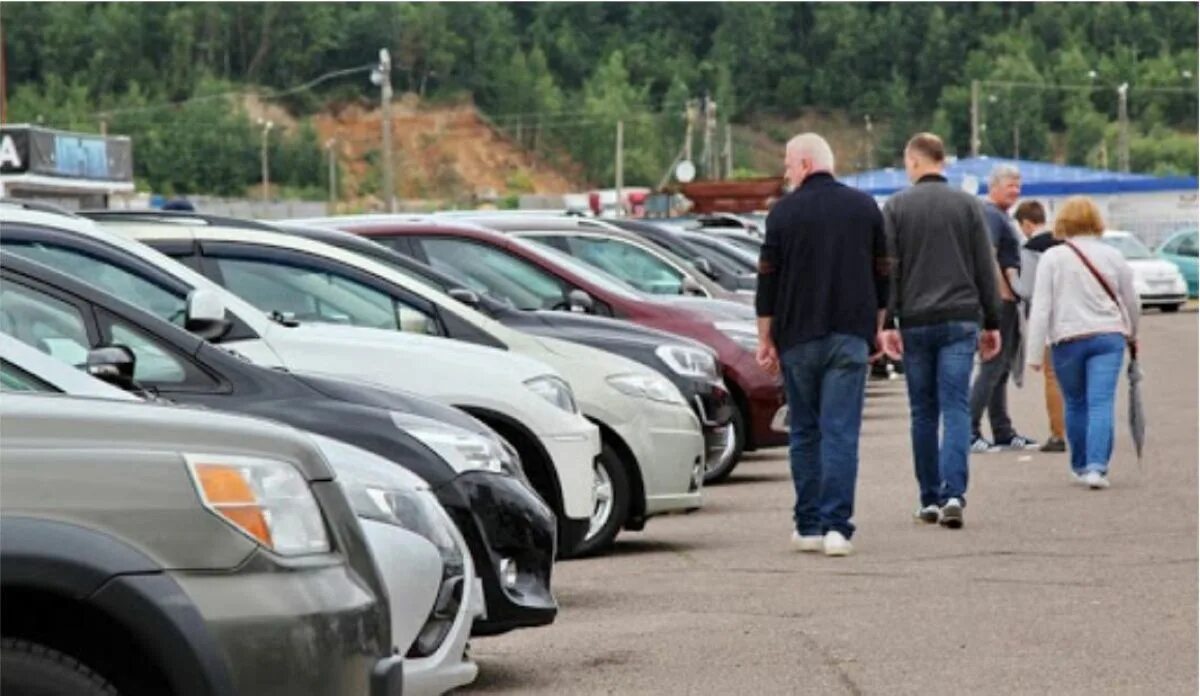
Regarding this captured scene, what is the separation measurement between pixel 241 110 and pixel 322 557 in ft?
499

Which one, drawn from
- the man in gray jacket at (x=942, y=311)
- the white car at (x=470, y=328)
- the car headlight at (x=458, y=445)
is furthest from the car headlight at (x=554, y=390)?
the man in gray jacket at (x=942, y=311)

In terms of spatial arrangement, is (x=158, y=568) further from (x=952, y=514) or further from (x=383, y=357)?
(x=952, y=514)

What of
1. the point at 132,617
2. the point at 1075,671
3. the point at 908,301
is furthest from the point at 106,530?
the point at 908,301

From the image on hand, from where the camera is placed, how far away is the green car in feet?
178

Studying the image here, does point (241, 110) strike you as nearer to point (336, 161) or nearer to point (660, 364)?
point (336, 161)

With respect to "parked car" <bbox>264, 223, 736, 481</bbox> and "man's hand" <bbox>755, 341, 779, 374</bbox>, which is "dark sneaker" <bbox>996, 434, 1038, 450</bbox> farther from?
"man's hand" <bbox>755, 341, 779, 374</bbox>

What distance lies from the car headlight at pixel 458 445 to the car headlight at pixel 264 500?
3.11 meters

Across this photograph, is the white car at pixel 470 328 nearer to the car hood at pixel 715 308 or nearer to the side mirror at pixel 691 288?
the car hood at pixel 715 308

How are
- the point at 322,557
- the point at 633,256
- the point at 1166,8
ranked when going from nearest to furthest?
the point at 322,557 → the point at 633,256 → the point at 1166,8

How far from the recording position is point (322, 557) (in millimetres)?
5457

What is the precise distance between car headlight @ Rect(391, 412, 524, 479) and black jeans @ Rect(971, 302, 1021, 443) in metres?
9.02

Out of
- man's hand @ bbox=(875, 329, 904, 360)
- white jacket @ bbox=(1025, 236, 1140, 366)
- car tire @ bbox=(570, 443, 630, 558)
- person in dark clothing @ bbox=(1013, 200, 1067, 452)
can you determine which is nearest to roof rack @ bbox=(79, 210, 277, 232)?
car tire @ bbox=(570, 443, 630, 558)

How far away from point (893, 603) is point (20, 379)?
4340mm

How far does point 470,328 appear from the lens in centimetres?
1200
